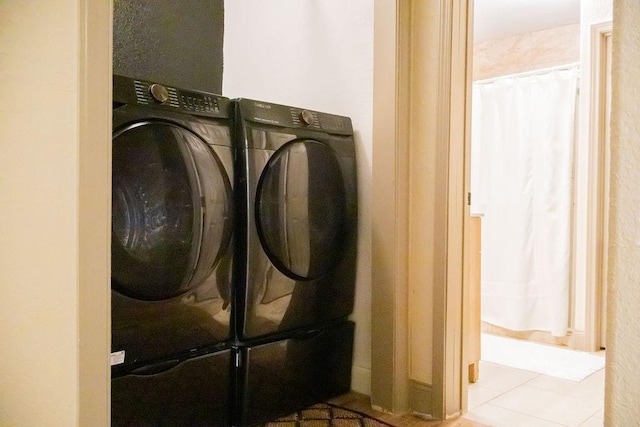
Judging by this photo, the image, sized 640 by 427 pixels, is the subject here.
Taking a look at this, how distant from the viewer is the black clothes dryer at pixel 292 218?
5.72 feet

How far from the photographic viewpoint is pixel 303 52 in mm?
2414

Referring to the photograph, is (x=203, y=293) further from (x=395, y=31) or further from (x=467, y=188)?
(x=395, y=31)

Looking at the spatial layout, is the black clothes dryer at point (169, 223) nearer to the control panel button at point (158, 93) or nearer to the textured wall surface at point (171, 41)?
the control panel button at point (158, 93)

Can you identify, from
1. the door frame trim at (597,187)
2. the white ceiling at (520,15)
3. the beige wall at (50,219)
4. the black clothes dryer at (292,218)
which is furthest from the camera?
the white ceiling at (520,15)

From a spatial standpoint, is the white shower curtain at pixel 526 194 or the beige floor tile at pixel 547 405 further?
the white shower curtain at pixel 526 194

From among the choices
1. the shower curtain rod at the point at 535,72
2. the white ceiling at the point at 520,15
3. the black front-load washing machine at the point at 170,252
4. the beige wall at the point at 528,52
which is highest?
the white ceiling at the point at 520,15

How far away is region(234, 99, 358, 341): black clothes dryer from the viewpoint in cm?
174

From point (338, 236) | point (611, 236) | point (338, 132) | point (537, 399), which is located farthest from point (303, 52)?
point (537, 399)

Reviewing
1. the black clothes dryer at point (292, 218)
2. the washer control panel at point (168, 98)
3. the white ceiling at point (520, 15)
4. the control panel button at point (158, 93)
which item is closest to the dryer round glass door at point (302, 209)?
the black clothes dryer at point (292, 218)

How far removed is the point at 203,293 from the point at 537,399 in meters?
1.59

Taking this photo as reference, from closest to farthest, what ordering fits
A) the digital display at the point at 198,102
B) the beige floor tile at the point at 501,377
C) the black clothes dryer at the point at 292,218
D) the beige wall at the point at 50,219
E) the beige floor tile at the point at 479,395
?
the beige wall at the point at 50,219
the digital display at the point at 198,102
the black clothes dryer at the point at 292,218
the beige floor tile at the point at 479,395
the beige floor tile at the point at 501,377

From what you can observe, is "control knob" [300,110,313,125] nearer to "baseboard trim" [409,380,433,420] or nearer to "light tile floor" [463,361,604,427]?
"baseboard trim" [409,380,433,420]

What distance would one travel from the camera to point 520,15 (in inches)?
133

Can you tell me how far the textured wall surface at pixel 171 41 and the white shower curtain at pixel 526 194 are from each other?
2002mm
